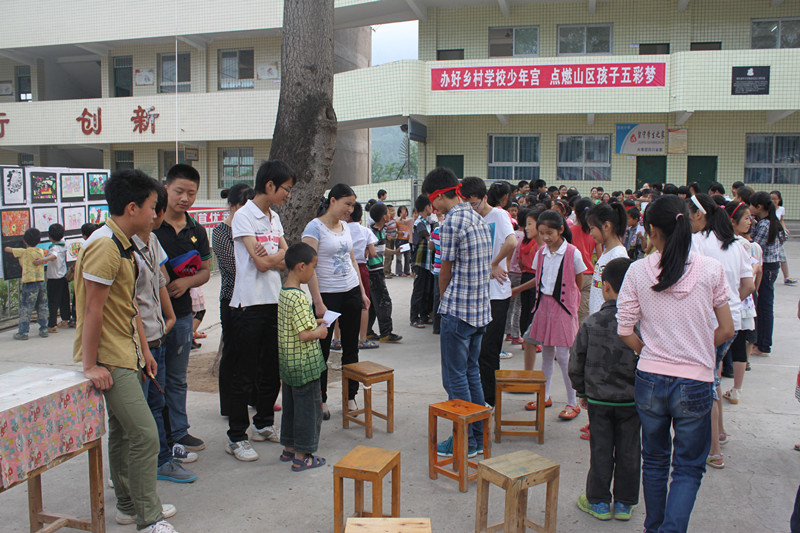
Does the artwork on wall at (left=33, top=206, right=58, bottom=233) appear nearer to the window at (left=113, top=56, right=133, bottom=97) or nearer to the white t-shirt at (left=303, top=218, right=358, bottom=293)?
the white t-shirt at (left=303, top=218, right=358, bottom=293)

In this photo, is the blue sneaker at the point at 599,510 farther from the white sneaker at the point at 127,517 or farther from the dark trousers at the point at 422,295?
the dark trousers at the point at 422,295

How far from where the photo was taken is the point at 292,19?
643 cm

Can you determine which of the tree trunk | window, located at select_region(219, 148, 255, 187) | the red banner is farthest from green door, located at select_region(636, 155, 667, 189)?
the tree trunk

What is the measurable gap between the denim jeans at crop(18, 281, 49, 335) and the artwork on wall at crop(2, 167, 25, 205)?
5.23 feet

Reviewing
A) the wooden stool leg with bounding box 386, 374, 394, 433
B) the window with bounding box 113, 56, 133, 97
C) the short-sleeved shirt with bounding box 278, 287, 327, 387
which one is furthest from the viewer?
the window with bounding box 113, 56, 133, 97

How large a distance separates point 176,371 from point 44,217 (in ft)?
22.5

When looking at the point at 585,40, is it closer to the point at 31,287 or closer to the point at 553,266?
the point at 553,266

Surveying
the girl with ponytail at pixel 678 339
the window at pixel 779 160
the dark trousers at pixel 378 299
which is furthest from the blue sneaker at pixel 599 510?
the window at pixel 779 160

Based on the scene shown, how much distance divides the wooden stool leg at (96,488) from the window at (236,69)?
1898 cm

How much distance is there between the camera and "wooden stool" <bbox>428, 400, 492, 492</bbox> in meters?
3.85

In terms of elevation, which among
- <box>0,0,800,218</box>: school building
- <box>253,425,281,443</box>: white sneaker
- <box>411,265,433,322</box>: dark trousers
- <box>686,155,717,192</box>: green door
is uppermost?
<box>0,0,800,218</box>: school building

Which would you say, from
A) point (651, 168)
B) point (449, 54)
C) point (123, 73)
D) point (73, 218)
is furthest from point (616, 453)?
point (123, 73)

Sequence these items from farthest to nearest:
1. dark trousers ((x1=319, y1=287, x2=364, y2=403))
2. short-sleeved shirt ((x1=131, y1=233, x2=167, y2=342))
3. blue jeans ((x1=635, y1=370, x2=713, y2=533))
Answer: dark trousers ((x1=319, y1=287, x2=364, y2=403))
short-sleeved shirt ((x1=131, y1=233, x2=167, y2=342))
blue jeans ((x1=635, y1=370, x2=713, y2=533))

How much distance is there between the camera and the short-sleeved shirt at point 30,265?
809 centimetres
